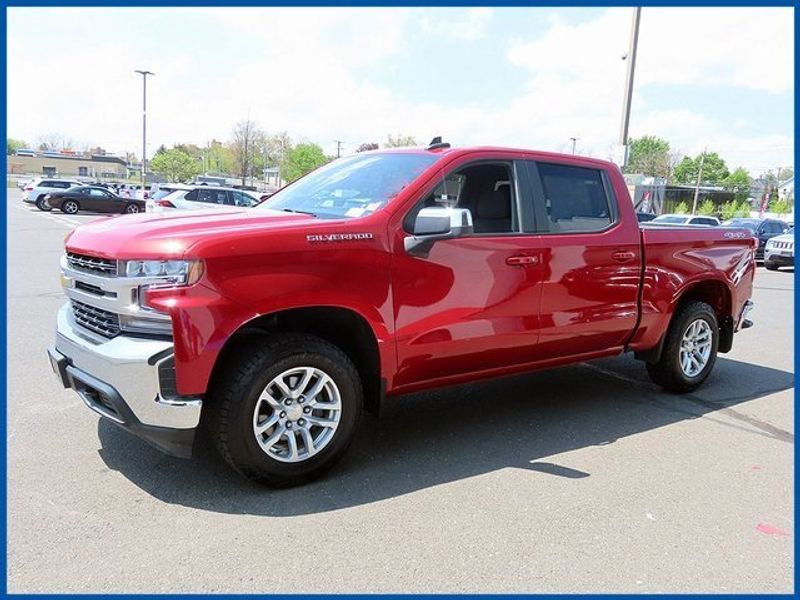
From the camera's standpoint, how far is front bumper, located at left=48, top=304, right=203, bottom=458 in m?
3.23

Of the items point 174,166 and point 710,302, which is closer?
point 710,302

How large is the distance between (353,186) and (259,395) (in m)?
1.65

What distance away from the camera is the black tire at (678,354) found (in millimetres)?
5617

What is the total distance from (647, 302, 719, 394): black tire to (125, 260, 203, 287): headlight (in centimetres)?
413

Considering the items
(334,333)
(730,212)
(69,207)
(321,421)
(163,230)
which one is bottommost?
(321,421)

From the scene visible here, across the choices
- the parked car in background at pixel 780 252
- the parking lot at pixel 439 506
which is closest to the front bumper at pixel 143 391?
the parking lot at pixel 439 506

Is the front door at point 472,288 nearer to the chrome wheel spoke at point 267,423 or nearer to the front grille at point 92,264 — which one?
the chrome wheel spoke at point 267,423

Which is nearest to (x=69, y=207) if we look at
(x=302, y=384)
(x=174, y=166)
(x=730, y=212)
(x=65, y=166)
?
(x=302, y=384)

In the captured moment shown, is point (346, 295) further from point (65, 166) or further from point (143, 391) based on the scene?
point (65, 166)

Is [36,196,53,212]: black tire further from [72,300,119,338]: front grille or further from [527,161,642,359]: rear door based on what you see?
[527,161,642,359]: rear door

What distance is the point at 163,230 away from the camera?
3477 millimetres

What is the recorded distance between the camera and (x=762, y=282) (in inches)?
646

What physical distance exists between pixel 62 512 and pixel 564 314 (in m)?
3.40

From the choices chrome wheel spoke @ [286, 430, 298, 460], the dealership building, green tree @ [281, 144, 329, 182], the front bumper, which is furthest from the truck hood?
the dealership building
